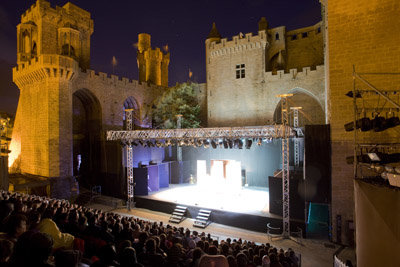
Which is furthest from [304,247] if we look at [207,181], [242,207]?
[207,181]

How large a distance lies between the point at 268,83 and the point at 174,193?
12.1 meters

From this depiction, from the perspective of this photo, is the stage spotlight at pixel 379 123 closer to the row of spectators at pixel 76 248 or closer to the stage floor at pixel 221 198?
the row of spectators at pixel 76 248

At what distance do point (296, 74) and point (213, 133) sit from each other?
33.5 ft

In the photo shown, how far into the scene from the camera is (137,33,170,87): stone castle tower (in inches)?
1101

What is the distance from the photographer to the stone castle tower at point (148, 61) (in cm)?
2797

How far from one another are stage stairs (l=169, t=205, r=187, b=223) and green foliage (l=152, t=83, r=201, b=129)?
32.0 ft

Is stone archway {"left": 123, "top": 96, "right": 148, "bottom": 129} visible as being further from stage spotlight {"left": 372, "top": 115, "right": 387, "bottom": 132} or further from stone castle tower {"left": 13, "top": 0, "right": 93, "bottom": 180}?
stage spotlight {"left": 372, "top": 115, "right": 387, "bottom": 132}

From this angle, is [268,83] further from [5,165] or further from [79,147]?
[5,165]

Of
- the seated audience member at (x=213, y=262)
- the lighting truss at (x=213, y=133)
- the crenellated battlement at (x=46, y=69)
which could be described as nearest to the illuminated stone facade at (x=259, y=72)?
the lighting truss at (x=213, y=133)

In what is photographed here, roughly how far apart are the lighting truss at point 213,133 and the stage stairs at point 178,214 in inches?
164

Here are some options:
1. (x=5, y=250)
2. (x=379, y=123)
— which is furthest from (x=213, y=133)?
(x=5, y=250)

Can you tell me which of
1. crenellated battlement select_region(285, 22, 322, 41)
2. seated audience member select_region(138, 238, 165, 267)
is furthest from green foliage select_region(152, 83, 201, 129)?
seated audience member select_region(138, 238, 165, 267)

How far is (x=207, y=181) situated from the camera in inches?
616

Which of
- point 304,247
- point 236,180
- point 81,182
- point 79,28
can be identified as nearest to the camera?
point 304,247
